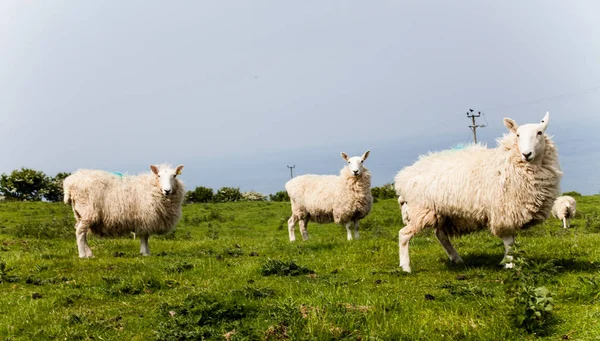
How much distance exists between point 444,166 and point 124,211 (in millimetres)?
8983

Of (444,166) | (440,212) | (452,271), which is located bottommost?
(452,271)

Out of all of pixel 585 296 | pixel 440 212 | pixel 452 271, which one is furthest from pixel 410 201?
pixel 585 296

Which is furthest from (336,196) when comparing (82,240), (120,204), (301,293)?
(301,293)

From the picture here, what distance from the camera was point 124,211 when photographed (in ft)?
47.7

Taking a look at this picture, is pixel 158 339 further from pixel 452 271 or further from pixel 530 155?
pixel 530 155

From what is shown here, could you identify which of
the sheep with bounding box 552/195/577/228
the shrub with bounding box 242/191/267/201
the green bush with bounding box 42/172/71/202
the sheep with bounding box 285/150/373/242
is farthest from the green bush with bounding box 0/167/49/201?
the sheep with bounding box 552/195/577/228

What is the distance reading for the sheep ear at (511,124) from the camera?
971 cm

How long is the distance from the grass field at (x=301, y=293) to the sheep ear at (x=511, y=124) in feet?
8.13

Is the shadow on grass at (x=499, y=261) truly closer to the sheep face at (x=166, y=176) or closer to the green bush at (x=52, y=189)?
the sheep face at (x=166, y=176)

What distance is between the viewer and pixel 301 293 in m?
7.91

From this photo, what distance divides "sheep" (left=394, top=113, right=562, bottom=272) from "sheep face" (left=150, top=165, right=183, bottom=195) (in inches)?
287

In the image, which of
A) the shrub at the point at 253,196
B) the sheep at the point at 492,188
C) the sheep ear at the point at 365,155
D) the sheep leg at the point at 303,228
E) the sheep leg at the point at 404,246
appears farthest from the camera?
the shrub at the point at 253,196

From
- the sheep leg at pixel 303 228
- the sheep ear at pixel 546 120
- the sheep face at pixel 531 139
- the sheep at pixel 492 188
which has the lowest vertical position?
the sheep leg at pixel 303 228

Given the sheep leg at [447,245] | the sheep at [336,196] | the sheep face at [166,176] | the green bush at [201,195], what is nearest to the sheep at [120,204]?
the sheep face at [166,176]
